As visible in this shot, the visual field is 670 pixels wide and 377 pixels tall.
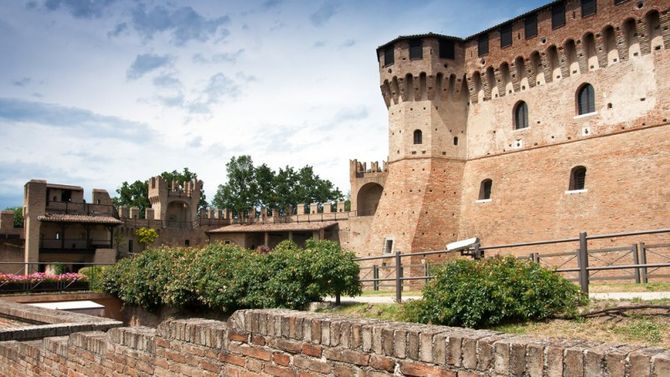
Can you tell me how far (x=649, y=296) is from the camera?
11.8m

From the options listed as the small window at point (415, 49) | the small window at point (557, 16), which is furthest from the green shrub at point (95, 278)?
the small window at point (557, 16)

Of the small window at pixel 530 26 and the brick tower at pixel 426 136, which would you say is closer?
the small window at pixel 530 26

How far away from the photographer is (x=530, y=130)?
29.3 metres

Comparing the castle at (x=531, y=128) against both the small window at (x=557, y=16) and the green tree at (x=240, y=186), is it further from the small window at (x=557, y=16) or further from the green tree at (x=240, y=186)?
the green tree at (x=240, y=186)

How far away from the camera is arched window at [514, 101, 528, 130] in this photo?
97.9ft

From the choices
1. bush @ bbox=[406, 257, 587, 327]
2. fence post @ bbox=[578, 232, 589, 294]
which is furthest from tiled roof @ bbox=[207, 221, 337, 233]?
fence post @ bbox=[578, 232, 589, 294]

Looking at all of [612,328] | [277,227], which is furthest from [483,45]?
[612,328]

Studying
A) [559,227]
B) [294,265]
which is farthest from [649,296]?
[559,227]

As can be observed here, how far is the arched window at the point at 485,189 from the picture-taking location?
102 feet

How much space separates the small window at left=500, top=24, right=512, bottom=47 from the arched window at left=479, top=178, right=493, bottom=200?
7323 mm

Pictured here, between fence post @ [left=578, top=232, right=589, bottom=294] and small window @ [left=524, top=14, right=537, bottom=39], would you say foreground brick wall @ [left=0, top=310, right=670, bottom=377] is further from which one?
small window @ [left=524, top=14, right=537, bottom=39]

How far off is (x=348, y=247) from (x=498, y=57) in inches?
648

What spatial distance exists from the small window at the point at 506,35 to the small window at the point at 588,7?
13.8 feet

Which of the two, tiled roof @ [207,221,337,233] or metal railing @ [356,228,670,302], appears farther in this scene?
tiled roof @ [207,221,337,233]
